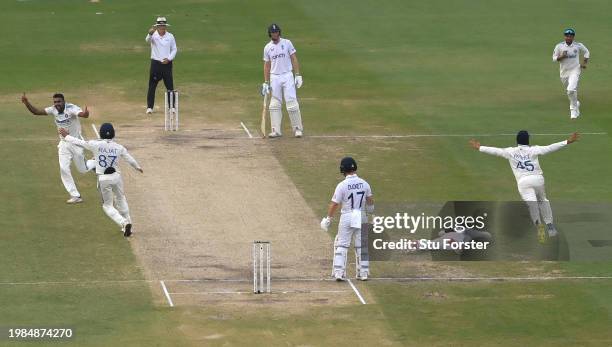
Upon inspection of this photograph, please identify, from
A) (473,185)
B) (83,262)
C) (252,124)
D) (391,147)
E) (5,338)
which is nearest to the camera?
(5,338)

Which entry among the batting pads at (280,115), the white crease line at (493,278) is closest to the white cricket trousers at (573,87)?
the batting pads at (280,115)

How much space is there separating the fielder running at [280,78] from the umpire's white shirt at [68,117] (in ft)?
19.2

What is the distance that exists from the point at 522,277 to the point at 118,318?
6425 mm

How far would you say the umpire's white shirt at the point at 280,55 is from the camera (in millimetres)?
33656

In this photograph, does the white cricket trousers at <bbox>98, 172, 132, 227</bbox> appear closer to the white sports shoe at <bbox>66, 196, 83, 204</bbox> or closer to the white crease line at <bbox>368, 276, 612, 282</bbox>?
the white sports shoe at <bbox>66, 196, 83, 204</bbox>

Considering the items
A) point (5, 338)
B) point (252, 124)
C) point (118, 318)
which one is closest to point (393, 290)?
point (118, 318)

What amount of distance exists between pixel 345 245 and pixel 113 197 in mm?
4848

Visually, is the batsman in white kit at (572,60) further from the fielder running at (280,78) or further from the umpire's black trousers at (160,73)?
the umpire's black trousers at (160,73)

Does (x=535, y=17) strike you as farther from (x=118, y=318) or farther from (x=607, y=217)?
(x=118, y=318)

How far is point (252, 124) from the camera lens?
35875mm

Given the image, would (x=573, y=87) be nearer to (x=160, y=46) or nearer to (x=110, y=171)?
(x=160, y=46)

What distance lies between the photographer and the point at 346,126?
35.8 meters

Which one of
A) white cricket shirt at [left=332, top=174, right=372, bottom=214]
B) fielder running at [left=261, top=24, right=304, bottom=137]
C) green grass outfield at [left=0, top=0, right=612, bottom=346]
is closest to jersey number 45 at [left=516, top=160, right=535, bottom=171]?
green grass outfield at [left=0, top=0, right=612, bottom=346]

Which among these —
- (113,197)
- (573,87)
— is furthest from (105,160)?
(573,87)
